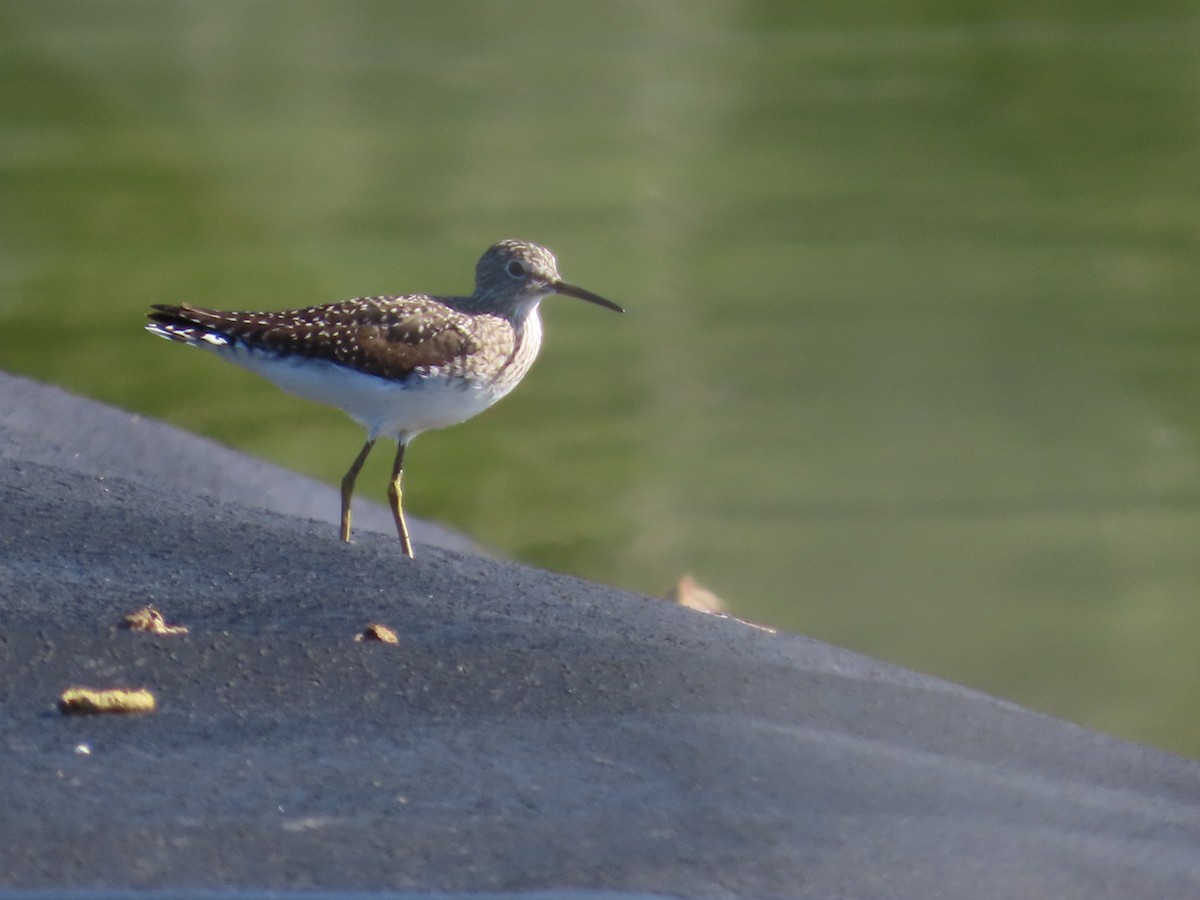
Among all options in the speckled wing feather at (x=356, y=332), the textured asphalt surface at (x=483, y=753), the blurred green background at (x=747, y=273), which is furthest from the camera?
the blurred green background at (x=747, y=273)

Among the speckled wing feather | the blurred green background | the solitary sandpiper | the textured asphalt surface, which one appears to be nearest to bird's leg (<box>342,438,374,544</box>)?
the solitary sandpiper

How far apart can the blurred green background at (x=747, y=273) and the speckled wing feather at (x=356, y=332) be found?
2.03 metres

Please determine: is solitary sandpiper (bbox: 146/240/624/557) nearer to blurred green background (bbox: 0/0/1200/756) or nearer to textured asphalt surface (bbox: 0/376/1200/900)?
textured asphalt surface (bbox: 0/376/1200/900)

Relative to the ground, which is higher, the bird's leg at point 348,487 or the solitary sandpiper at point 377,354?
the solitary sandpiper at point 377,354

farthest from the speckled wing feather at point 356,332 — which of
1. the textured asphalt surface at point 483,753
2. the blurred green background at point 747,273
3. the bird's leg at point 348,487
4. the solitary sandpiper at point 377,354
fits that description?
the blurred green background at point 747,273

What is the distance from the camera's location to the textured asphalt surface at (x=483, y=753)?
2.72 metres

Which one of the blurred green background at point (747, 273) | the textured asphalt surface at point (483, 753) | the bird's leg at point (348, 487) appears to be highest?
the textured asphalt surface at point (483, 753)

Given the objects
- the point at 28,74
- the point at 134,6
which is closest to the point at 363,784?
the point at 28,74

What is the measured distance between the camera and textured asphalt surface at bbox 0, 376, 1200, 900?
107 inches

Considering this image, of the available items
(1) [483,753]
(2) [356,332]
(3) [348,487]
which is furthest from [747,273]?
(1) [483,753]

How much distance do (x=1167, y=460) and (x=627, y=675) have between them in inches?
227

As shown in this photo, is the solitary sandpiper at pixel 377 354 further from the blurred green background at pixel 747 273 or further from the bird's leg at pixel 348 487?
the blurred green background at pixel 747 273

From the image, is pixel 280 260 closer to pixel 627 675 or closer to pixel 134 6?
pixel 627 675

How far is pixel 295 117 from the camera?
60.3 ft
